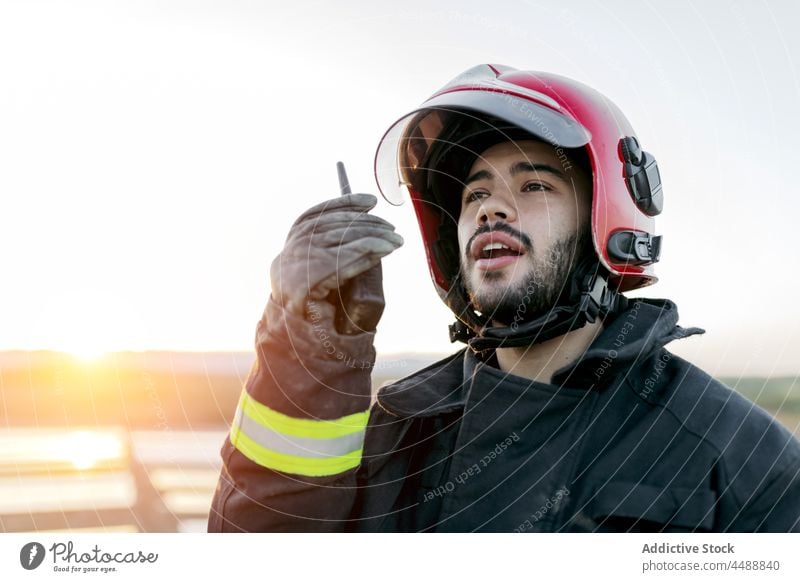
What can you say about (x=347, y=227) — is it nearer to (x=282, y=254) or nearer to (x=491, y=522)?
(x=282, y=254)

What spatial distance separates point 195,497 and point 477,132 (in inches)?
153

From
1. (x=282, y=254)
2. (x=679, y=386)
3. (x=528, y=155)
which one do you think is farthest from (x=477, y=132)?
(x=679, y=386)

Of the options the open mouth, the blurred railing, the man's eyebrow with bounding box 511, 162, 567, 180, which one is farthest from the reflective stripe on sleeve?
the blurred railing

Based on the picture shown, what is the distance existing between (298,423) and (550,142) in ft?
3.28

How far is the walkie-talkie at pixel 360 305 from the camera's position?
2.10 meters

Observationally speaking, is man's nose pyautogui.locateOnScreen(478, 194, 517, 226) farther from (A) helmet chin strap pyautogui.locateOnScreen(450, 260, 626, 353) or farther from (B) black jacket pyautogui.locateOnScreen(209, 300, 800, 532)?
(B) black jacket pyautogui.locateOnScreen(209, 300, 800, 532)

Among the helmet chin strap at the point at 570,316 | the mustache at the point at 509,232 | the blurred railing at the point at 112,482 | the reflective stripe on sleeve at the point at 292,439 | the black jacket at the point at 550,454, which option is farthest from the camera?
the blurred railing at the point at 112,482

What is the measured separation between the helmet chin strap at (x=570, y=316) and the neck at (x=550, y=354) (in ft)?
0.11

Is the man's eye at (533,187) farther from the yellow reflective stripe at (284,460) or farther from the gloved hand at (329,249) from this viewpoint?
the yellow reflective stripe at (284,460)

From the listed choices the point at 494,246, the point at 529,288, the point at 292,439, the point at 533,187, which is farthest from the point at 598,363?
the point at 292,439

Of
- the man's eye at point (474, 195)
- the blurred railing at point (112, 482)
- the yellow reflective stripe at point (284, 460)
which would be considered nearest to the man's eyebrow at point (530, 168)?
the man's eye at point (474, 195)

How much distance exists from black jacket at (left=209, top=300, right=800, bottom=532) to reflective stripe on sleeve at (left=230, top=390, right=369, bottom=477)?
0.03 metres

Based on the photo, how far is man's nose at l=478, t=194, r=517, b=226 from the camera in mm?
2311

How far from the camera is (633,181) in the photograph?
2.40 meters
